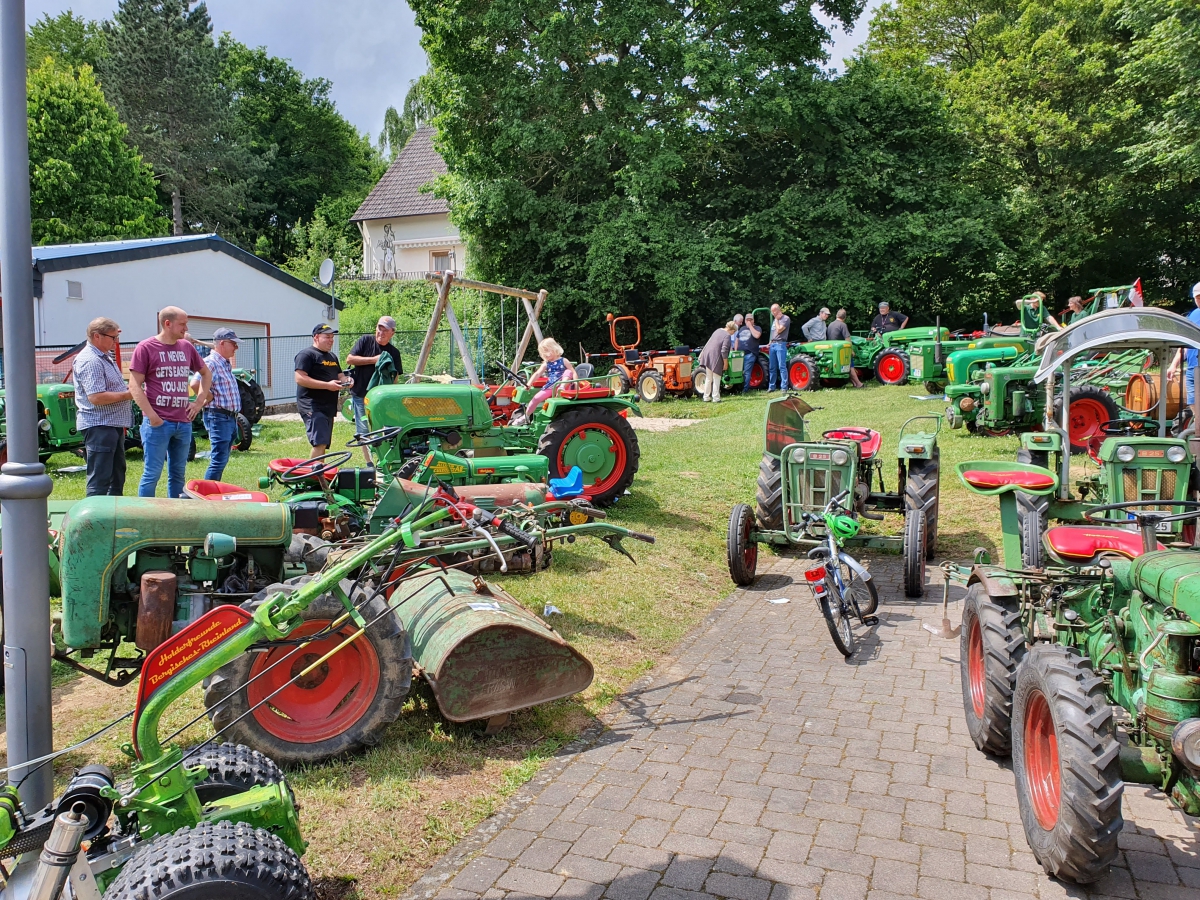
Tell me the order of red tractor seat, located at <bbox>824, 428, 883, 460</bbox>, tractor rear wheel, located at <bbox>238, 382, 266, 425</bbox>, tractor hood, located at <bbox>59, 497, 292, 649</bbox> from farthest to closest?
tractor rear wheel, located at <bbox>238, 382, 266, 425</bbox>
red tractor seat, located at <bbox>824, 428, 883, 460</bbox>
tractor hood, located at <bbox>59, 497, 292, 649</bbox>

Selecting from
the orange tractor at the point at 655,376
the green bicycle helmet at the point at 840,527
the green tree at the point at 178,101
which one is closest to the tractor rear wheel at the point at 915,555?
the green bicycle helmet at the point at 840,527

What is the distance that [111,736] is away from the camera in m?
4.37

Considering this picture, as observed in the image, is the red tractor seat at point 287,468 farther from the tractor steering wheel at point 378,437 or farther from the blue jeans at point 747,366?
the blue jeans at point 747,366

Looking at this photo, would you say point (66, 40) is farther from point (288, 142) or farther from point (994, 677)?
point (994, 677)

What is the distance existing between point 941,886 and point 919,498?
448cm

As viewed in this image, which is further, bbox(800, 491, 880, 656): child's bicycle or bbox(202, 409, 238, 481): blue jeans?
bbox(202, 409, 238, 481): blue jeans

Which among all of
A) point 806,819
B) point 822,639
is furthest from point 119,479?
point 806,819

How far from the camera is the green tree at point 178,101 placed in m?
38.3

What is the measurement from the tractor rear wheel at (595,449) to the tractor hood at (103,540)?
4.70 metres

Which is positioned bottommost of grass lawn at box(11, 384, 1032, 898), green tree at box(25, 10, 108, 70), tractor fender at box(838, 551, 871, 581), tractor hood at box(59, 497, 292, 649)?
grass lawn at box(11, 384, 1032, 898)

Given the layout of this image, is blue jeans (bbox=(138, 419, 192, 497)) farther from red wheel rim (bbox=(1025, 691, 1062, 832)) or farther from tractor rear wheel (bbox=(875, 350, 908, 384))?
tractor rear wheel (bbox=(875, 350, 908, 384))

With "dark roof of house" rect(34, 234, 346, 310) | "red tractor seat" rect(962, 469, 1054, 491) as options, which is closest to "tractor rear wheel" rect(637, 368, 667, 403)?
"dark roof of house" rect(34, 234, 346, 310)

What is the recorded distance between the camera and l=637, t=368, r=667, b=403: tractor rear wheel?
748 inches

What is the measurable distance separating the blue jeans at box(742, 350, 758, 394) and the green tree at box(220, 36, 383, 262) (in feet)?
106
